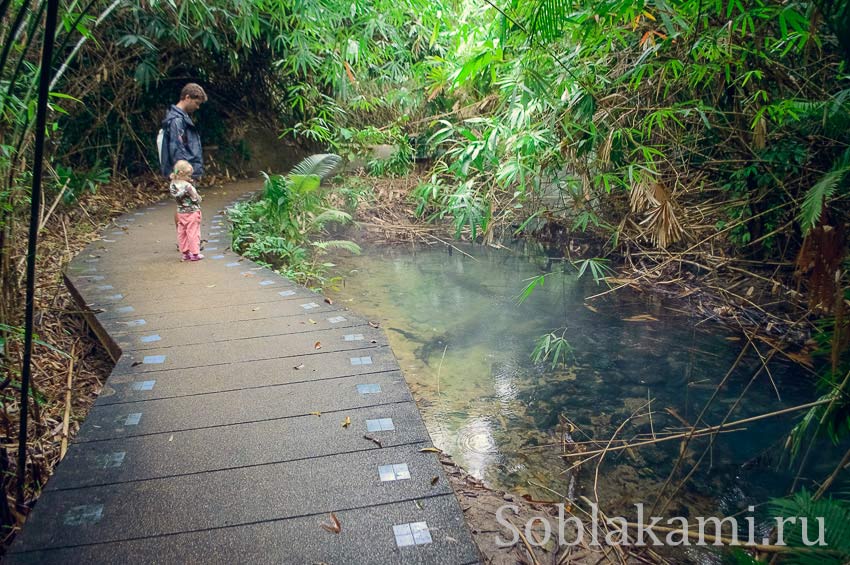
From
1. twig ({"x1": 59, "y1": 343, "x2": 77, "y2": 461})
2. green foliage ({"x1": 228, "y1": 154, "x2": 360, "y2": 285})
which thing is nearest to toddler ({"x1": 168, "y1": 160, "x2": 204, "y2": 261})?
green foliage ({"x1": 228, "y1": 154, "x2": 360, "y2": 285})

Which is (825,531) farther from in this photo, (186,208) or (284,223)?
(284,223)

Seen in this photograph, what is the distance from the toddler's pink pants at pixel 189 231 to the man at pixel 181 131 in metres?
0.34

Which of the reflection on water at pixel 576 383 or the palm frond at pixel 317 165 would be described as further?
the palm frond at pixel 317 165

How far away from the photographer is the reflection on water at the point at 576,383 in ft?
9.53

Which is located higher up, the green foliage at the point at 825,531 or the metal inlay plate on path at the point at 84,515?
the green foliage at the point at 825,531

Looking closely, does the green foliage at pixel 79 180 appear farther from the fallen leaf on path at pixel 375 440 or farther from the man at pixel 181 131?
the fallen leaf on path at pixel 375 440

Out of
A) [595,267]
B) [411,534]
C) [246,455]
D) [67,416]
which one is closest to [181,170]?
[67,416]

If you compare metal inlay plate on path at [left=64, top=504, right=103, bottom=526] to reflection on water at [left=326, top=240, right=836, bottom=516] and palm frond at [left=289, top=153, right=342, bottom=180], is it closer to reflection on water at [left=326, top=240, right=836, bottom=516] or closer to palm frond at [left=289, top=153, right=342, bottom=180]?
reflection on water at [left=326, top=240, right=836, bottom=516]

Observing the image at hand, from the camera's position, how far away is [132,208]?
6.54 metres

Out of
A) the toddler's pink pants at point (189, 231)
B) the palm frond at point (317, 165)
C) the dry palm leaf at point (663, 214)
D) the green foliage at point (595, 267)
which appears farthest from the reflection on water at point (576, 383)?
the toddler's pink pants at point (189, 231)

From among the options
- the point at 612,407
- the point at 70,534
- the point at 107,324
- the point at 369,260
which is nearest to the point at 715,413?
the point at 612,407

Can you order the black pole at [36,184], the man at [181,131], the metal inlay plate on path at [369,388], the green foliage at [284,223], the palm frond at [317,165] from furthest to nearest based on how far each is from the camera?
the palm frond at [317,165] → the green foliage at [284,223] → the man at [181,131] → the metal inlay plate on path at [369,388] → the black pole at [36,184]

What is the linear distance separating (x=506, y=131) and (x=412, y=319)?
1.95 metres

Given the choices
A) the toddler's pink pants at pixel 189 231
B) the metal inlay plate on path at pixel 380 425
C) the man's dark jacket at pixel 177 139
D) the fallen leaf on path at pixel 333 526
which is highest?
the man's dark jacket at pixel 177 139
